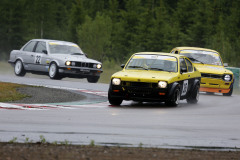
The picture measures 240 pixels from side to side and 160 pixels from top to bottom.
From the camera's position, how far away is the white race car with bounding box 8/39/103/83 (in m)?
25.8

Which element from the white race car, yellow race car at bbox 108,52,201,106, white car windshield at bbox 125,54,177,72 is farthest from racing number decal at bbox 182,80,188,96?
the white race car

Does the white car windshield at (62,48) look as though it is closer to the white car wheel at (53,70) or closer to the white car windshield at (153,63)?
the white car wheel at (53,70)

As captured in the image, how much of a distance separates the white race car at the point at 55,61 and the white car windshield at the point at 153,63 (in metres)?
8.38

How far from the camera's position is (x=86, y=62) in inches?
1025

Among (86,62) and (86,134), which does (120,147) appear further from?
(86,62)

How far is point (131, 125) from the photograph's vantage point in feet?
40.1

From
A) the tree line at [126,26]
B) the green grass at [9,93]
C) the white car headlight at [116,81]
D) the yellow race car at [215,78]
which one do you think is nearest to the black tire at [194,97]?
the white car headlight at [116,81]

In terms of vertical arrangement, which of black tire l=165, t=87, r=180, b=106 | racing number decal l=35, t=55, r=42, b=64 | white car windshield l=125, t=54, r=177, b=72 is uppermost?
white car windshield l=125, t=54, r=177, b=72

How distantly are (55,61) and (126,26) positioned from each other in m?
44.1

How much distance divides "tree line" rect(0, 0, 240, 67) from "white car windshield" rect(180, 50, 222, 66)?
17506 mm

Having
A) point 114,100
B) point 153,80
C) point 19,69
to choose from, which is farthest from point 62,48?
point 153,80

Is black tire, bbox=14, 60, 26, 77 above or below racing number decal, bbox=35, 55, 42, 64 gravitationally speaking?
below

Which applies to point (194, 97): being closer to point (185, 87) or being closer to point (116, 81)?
point (185, 87)

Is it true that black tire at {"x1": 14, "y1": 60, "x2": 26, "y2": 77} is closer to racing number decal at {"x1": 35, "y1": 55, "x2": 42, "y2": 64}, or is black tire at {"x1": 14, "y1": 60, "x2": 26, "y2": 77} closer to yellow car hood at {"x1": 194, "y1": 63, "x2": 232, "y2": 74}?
racing number decal at {"x1": 35, "y1": 55, "x2": 42, "y2": 64}
